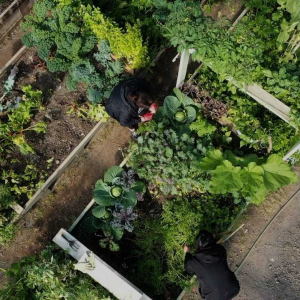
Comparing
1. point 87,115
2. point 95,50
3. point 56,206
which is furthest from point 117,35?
point 56,206

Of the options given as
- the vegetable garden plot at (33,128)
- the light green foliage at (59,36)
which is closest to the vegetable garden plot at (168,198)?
the vegetable garden plot at (33,128)

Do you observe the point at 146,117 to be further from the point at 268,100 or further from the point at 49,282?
the point at 49,282

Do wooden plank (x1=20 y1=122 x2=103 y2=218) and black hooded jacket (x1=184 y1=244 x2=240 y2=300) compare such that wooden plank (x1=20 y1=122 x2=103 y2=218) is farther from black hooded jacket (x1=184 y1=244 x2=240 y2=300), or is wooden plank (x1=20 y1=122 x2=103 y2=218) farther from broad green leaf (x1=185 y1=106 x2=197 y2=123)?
black hooded jacket (x1=184 y1=244 x2=240 y2=300)

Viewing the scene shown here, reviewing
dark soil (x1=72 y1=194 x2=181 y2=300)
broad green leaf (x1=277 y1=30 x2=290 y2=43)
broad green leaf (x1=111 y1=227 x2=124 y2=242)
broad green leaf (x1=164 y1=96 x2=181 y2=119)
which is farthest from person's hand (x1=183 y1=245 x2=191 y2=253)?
broad green leaf (x1=277 y1=30 x2=290 y2=43)

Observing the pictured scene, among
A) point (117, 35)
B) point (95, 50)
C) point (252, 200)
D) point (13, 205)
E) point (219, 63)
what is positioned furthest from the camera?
point (95, 50)

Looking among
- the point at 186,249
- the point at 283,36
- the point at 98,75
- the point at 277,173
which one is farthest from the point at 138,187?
the point at 283,36

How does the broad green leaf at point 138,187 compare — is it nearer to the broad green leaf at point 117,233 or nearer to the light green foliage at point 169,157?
the light green foliage at point 169,157

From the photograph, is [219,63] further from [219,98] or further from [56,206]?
[56,206]
